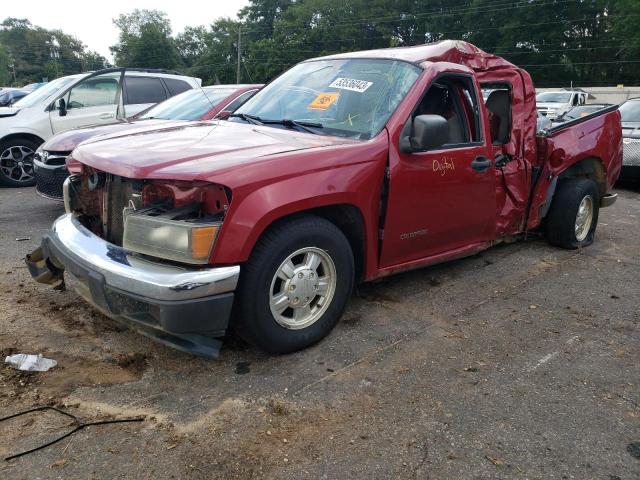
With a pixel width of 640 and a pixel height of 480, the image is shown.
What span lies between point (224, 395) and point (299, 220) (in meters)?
1.04

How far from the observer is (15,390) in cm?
285

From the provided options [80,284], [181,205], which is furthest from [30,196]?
[181,205]

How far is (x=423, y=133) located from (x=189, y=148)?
1.47 m

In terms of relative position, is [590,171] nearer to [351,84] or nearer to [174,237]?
[351,84]

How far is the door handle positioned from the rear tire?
68.0 inches

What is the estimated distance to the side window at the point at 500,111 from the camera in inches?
186

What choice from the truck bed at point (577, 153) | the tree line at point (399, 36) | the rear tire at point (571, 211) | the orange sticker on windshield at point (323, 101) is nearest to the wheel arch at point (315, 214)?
the orange sticker on windshield at point (323, 101)

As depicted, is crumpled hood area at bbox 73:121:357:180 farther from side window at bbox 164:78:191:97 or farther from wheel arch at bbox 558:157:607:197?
side window at bbox 164:78:191:97

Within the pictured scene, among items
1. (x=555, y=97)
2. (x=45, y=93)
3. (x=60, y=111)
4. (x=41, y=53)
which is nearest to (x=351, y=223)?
(x=60, y=111)

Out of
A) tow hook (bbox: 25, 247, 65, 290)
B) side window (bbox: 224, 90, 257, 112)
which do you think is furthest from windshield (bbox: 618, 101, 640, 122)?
tow hook (bbox: 25, 247, 65, 290)

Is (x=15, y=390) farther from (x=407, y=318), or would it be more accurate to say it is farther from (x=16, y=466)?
(x=407, y=318)

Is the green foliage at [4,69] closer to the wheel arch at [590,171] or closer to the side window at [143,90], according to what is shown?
the side window at [143,90]

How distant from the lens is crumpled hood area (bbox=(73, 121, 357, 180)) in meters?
2.80

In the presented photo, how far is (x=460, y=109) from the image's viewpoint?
13.8 ft
